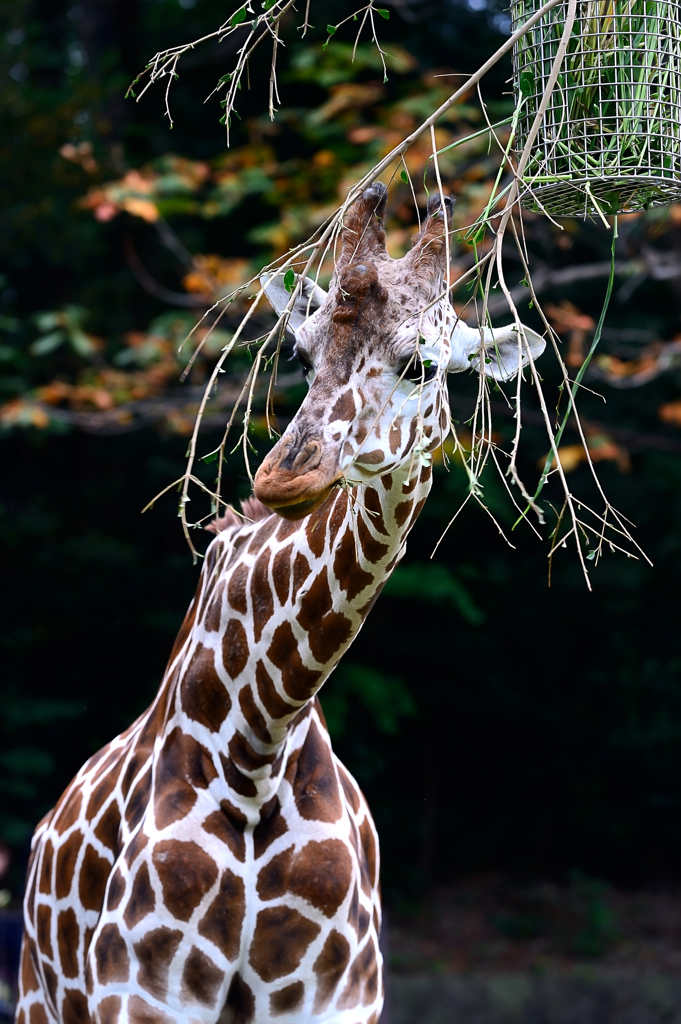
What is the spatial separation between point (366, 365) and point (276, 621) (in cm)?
60

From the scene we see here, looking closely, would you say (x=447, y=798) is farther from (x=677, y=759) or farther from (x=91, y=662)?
(x=91, y=662)

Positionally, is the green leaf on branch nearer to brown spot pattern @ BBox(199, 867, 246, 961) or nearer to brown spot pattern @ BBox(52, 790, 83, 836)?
brown spot pattern @ BBox(199, 867, 246, 961)

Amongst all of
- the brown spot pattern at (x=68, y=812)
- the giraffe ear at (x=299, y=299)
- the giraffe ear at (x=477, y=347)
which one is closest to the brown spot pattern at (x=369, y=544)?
the giraffe ear at (x=477, y=347)

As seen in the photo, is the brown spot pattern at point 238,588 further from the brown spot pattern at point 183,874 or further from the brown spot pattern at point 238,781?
the brown spot pattern at point 183,874

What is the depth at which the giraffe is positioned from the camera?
6.49ft

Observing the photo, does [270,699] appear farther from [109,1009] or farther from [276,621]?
[109,1009]

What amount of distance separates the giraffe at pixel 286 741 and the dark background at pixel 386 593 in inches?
164

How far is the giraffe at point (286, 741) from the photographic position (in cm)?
198

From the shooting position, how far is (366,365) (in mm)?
1964

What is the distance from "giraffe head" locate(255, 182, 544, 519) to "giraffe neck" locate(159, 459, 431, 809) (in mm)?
96

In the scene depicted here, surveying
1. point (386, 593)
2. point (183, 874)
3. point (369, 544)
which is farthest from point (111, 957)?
point (386, 593)

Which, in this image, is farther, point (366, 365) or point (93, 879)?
point (93, 879)

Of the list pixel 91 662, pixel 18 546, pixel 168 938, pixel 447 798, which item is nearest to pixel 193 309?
pixel 18 546

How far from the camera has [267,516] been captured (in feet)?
8.34
